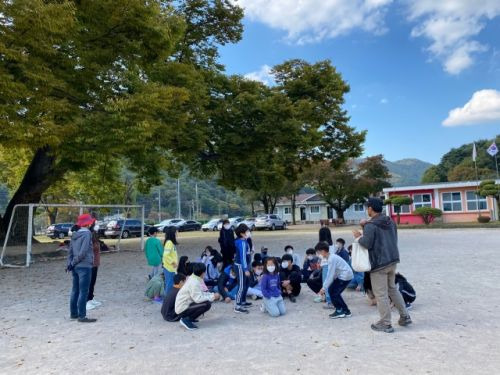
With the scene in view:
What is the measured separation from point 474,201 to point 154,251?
33725 millimetres

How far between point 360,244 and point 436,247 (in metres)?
→ 13.0

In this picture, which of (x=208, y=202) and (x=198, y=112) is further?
(x=208, y=202)

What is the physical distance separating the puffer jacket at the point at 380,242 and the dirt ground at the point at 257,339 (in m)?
0.97

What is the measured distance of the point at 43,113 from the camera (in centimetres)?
1033

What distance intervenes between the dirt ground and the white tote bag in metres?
0.89

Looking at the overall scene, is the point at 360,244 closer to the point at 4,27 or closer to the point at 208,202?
the point at 4,27

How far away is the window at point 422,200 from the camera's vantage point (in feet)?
120

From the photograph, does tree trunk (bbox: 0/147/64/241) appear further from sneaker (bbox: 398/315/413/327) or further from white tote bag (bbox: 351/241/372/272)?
sneaker (bbox: 398/315/413/327)

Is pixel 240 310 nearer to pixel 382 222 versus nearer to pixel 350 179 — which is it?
pixel 382 222

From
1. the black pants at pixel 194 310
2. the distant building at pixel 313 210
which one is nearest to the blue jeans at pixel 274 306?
the black pants at pixel 194 310

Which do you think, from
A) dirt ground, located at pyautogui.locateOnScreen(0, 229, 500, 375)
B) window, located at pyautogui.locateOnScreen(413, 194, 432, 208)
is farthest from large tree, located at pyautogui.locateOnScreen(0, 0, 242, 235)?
window, located at pyautogui.locateOnScreen(413, 194, 432, 208)

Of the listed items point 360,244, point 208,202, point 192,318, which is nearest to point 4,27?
point 192,318

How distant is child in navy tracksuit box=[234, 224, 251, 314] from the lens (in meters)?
7.19

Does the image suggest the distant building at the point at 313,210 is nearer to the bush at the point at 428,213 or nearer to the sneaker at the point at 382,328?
the bush at the point at 428,213
